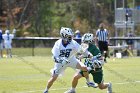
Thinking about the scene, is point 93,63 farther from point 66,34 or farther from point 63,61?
point 66,34

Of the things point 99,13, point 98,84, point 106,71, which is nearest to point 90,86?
point 98,84

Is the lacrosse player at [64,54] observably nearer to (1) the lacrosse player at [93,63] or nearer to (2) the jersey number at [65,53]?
(2) the jersey number at [65,53]

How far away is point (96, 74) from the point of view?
14.4 m

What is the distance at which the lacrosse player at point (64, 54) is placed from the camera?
13961 millimetres

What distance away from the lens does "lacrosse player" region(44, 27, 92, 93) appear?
45.8 feet

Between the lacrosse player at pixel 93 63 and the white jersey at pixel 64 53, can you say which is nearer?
the white jersey at pixel 64 53

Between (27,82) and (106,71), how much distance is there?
5.23 m

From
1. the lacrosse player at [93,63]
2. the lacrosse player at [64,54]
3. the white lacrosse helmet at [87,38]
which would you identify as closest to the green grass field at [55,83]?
the lacrosse player at [93,63]

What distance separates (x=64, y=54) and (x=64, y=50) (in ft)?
0.33

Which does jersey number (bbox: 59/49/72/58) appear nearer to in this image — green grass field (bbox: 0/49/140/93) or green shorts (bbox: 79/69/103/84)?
green shorts (bbox: 79/69/103/84)

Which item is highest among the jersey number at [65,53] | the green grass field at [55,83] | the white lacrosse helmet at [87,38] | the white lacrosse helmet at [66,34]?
the white lacrosse helmet at [66,34]

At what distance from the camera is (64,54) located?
14148 mm

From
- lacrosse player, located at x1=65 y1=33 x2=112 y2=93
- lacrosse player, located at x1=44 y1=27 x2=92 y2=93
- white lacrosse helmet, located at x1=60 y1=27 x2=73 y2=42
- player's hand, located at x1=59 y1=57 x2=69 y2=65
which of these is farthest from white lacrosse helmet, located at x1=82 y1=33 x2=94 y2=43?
player's hand, located at x1=59 y1=57 x2=69 y2=65

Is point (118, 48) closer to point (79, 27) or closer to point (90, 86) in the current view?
point (90, 86)
